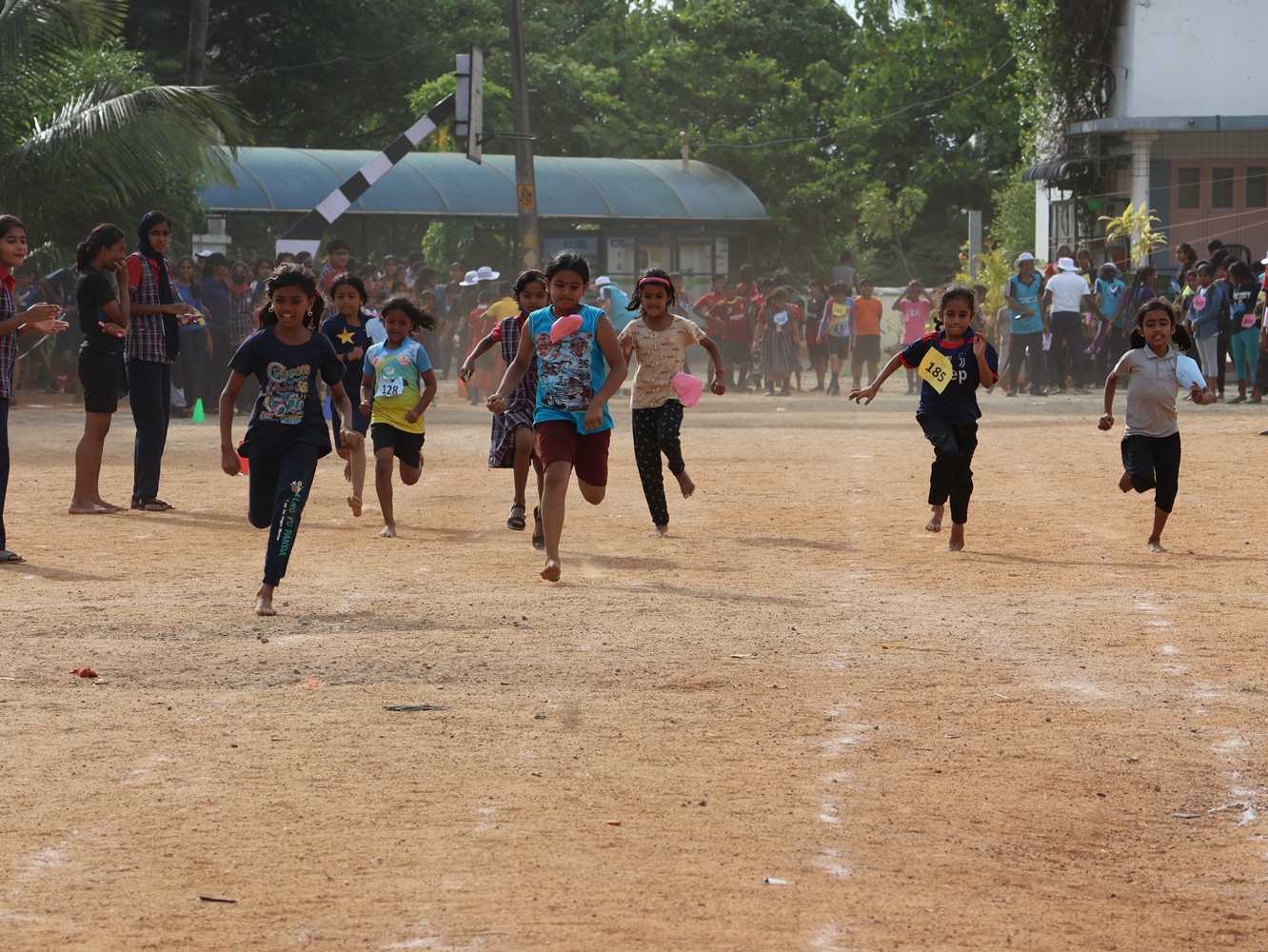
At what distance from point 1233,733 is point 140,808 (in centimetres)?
339

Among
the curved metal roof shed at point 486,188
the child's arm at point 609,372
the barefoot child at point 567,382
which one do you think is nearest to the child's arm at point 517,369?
the barefoot child at point 567,382

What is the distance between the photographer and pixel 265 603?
25.9 ft

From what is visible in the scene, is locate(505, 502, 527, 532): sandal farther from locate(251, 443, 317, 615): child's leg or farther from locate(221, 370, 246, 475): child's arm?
locate(251, 443, 317, 615): child's leg

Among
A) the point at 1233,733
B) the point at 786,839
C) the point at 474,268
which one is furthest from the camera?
the point at 474,268

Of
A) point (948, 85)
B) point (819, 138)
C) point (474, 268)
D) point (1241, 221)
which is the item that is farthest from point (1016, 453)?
point (948, 85)

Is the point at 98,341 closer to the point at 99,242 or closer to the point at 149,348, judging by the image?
the point at 149,348

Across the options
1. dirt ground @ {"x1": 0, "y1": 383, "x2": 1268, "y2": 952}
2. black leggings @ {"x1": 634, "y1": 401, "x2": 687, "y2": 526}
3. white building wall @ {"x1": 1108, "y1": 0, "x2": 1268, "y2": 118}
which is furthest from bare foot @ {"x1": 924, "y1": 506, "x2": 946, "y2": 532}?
white building wall @ {"x1": 1108, "y1": 0, "x2": 1268, "y2": 118}

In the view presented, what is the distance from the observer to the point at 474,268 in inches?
1371

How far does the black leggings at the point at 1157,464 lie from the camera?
10141mm

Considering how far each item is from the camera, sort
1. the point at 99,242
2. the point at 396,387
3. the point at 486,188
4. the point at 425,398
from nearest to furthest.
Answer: the point at 425,398 → the point at 396,387 → the point at 99,242 → the point at 486,188

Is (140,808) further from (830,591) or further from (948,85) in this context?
(948,85)

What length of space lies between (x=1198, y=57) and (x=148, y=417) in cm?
2195

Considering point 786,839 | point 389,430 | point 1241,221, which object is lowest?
point 786,839

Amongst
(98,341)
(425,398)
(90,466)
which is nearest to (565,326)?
(425,398)
